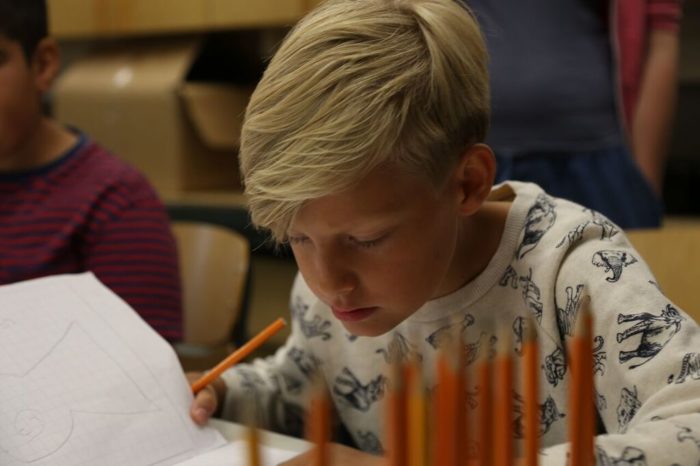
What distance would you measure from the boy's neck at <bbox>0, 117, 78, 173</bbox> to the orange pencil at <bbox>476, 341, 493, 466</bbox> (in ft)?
3.58

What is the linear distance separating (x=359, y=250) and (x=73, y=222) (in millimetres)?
705

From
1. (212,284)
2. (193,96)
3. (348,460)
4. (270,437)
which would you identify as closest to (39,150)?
(212,284)

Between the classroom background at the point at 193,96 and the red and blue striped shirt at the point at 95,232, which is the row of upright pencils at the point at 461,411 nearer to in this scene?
the red and blue striped shirt at the point at 95,232

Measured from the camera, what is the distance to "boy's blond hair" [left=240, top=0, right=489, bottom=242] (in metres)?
0.75

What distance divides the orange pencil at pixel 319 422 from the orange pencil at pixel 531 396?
0.10 m

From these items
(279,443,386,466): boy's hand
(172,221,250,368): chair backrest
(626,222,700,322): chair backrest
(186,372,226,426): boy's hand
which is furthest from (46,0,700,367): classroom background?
(279,443,386,466): boy's hand

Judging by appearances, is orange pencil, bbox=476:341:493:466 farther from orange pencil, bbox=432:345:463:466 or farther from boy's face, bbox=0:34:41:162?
boy's face, bbox=0:34:41:162

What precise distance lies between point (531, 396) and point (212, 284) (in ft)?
3.92

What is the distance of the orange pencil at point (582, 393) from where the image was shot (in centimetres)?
45

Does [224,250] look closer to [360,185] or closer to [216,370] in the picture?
[216,370]

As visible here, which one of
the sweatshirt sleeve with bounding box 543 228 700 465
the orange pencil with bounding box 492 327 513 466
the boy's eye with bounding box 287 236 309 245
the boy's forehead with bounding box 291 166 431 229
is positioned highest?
the orange pencil with bounding box 492 327 513 466

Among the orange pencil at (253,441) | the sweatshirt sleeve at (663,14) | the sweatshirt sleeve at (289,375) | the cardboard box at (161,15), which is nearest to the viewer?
the orange pencil at (253,441)

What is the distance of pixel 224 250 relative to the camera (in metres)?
1.63

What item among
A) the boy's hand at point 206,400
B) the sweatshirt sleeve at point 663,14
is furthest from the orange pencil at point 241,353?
the sweatshirt sleeve at point 663,14
